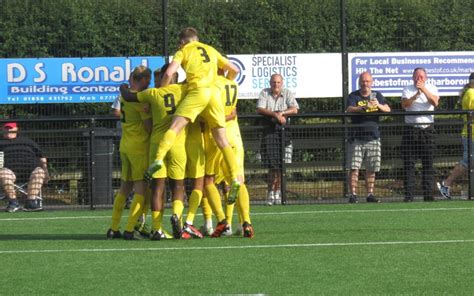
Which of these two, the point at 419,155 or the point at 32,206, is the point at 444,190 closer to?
the point at 419,155

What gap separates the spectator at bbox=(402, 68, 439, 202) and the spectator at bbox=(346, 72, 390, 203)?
459 millimetres

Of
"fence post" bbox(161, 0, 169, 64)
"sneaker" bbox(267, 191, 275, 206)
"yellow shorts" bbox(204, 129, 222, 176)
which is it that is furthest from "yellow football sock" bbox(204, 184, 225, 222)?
"fence post" bbox(161, 0, 169, 64)

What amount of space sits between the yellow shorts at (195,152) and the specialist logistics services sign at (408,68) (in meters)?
7.52

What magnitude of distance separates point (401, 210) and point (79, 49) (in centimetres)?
631

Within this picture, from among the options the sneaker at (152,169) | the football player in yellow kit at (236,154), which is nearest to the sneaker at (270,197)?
the football player in yellow kit at (236,154)

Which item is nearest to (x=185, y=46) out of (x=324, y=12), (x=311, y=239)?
(x=311, y=239)

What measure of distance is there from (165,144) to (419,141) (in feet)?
23.3

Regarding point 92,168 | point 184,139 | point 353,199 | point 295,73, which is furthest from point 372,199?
point 184,139

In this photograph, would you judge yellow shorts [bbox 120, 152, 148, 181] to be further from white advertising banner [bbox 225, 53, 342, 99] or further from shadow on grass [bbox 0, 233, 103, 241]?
white advertising banner [bbox 225, 53, 342, 99]

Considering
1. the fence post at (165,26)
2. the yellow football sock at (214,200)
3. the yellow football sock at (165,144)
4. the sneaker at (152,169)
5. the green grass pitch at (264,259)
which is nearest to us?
the green grass pitch at (264,259)

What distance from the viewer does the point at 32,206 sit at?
1647 cm

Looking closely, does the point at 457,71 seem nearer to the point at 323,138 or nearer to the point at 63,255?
the point at 323,138

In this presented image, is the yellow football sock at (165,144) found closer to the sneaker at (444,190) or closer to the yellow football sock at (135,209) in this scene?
the yellow football sock at (135,209)

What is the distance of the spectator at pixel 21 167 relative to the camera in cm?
1641
